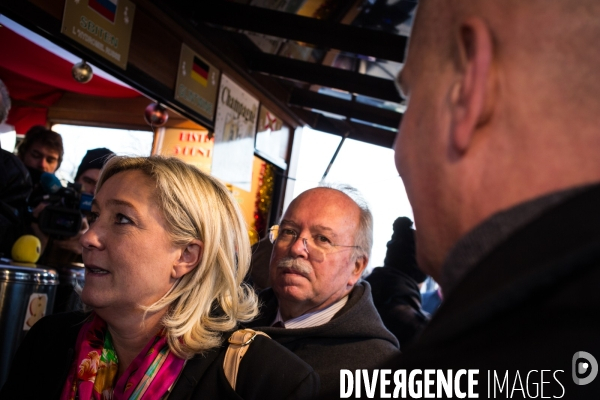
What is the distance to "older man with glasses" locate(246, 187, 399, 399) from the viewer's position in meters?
2.43

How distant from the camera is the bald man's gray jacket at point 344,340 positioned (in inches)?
93.7

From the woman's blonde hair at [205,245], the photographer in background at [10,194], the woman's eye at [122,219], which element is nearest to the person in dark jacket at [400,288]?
the woman's blonde hair at [205,245]

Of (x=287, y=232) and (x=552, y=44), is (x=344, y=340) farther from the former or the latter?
(x=552, y=44)

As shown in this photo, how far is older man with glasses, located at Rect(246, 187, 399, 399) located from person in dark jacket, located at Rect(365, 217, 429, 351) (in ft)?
1.85

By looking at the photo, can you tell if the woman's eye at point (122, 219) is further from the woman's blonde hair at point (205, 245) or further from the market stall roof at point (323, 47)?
the market stall roof at point (323, 47)

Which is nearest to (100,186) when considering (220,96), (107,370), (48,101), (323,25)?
(107,370)

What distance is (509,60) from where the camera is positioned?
506 millimetres

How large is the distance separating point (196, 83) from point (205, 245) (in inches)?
156

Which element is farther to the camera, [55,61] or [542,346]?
[55,61]

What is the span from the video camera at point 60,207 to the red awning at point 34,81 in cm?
255

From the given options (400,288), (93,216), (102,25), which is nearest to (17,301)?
(93,216)

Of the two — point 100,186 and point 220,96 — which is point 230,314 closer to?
point 100,186

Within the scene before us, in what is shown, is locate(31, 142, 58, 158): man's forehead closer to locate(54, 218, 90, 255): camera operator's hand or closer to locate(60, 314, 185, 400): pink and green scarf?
locate(54, 218, 90, 255): camera operator's hand

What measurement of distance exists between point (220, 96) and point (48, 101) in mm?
2975
